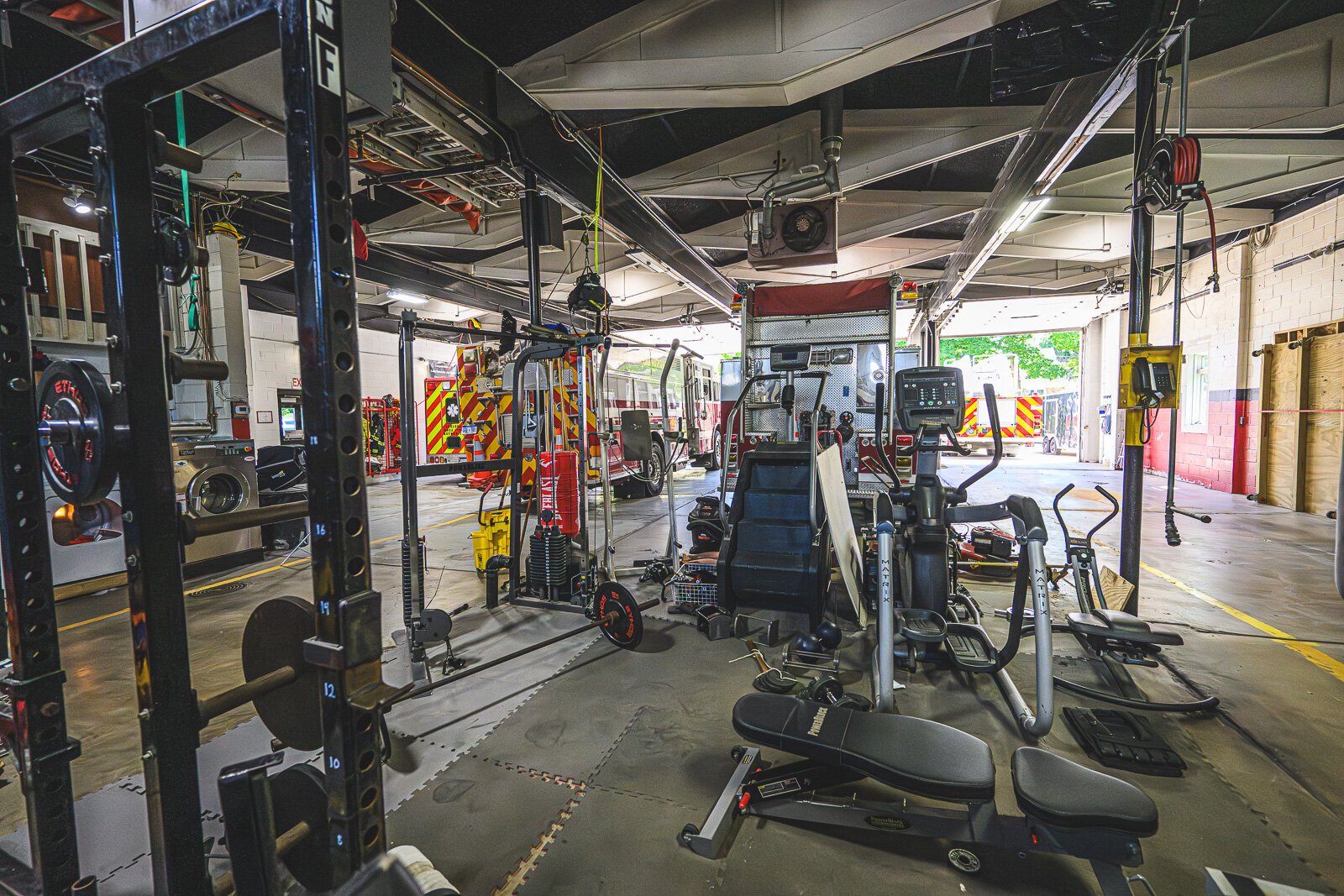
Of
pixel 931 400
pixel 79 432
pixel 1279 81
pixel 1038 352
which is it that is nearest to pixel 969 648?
pixel 931 400

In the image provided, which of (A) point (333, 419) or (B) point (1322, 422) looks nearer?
(A) point (333, 419)

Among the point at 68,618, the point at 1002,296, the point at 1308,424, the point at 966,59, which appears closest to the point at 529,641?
the point at 68,618

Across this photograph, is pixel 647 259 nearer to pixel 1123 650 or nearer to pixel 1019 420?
pixel 1123 650

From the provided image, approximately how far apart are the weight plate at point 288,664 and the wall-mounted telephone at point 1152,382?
451cm

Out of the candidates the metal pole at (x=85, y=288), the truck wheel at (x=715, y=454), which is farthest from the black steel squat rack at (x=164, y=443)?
the truck wheel at (x=715, y=454)

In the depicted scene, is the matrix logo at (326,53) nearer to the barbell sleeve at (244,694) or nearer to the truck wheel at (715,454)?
the barbell sleeve at (244,694)

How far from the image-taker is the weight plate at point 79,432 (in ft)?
3.64

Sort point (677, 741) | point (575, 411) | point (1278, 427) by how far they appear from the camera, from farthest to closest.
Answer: point (1278, 427) < point (575, 411) < point (677, 741)

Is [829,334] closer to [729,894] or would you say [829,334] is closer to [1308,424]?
[729,894]

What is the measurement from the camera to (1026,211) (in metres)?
5.86

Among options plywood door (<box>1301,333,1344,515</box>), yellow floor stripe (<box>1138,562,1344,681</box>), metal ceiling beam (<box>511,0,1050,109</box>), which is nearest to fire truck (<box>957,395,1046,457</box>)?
plywood door (<box>1301,333,1344,515</box>)

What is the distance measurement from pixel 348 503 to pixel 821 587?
290 centimetres

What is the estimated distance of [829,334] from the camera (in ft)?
20.6

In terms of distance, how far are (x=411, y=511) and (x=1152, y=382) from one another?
15.0 ft
